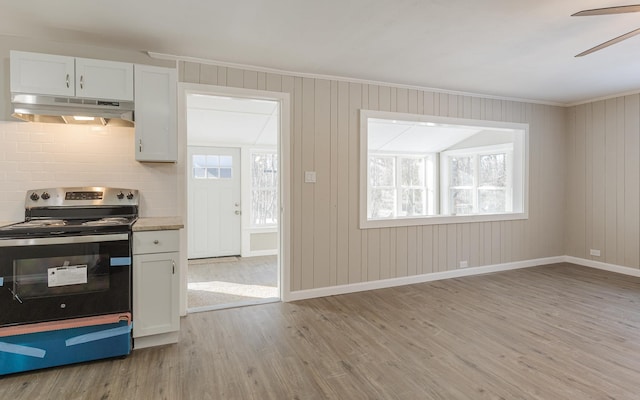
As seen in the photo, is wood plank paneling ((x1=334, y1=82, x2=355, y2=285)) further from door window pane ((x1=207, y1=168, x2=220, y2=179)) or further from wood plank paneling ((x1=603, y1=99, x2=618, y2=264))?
wood plank paneling ((x1=603, y1=99, x2=618, y2=264))

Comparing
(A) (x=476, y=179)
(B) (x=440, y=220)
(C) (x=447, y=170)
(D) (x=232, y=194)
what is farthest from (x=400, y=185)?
(D) (x=232, y=194)

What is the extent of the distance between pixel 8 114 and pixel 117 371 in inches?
87.1

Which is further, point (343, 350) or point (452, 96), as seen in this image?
point (452, 96)

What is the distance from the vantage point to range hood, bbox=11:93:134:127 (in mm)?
2566

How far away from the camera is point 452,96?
15.1 ft

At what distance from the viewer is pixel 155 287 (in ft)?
8.70

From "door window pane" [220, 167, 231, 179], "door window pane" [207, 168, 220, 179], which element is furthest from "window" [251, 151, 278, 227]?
"door window pane" [207, 168, 220, 179]

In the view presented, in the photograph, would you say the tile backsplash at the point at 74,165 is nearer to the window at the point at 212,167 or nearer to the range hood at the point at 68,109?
the range hood at the point at 68,109

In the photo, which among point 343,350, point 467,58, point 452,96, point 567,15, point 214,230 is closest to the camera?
point 567,15

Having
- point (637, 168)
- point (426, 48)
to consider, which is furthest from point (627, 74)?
point (426, 48)

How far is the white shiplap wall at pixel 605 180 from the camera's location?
4.70 m

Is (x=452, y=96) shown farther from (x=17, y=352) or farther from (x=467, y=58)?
(x=17, y=352)

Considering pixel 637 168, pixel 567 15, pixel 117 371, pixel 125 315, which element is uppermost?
pixel 567 15

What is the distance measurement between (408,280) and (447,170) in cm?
382
